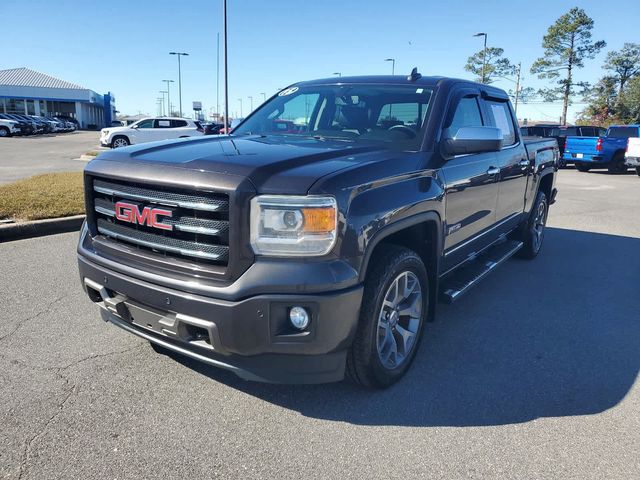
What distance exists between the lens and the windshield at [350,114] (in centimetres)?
367

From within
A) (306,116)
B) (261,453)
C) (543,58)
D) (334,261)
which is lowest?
(261,453)

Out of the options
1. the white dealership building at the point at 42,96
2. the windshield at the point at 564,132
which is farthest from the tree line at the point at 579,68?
the white dealership building at the point at 42,96

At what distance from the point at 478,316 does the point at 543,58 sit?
4589 centimetres

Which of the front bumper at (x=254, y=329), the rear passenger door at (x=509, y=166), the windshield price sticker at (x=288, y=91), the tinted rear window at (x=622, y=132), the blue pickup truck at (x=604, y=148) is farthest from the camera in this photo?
the tinted rear window at (x=622, y=132)

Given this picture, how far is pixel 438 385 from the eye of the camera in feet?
10.6

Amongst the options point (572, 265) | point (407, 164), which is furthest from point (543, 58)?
point (407, 164)

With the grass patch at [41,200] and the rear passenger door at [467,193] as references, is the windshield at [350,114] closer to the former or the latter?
the rear passenger door at [467,193]

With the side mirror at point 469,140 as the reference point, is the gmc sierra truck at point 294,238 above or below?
below

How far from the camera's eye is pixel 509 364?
3.57m

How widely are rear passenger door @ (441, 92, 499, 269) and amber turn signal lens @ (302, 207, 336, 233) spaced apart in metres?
1.30

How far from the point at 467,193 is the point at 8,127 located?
4209 centimetres

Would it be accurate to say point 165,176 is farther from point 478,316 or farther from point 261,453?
point 478,316

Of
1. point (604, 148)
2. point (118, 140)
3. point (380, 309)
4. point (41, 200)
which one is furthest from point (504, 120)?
point (118, 140)

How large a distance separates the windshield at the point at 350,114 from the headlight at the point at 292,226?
118 cm
